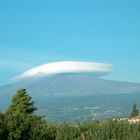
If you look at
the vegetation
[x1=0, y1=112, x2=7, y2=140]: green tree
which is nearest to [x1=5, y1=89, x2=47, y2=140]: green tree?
the vegetation

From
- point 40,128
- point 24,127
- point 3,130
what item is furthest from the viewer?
point 40,128

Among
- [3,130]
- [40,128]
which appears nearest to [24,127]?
[40,128]

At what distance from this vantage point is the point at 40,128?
66.4m

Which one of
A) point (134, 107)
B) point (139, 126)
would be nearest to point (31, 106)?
point (139, 126)

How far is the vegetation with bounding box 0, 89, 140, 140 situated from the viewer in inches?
2557

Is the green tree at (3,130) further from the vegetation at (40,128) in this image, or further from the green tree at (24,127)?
the green tree at (24,127)

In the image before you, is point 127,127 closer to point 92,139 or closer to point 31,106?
point 92,139

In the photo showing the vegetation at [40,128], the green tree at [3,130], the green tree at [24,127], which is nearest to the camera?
the green tree at [3,130]

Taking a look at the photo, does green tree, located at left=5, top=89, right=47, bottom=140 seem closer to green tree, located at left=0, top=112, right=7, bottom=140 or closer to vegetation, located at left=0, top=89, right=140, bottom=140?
vegetation, located at left=0, top=89, right=140, bottom=140

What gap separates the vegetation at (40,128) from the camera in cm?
6494

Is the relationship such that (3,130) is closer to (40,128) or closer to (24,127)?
(24,127)

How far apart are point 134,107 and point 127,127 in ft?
152

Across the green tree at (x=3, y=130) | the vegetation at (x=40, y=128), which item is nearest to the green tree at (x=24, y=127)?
the vegetation at (x=40, y=128)

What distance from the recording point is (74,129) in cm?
8900
